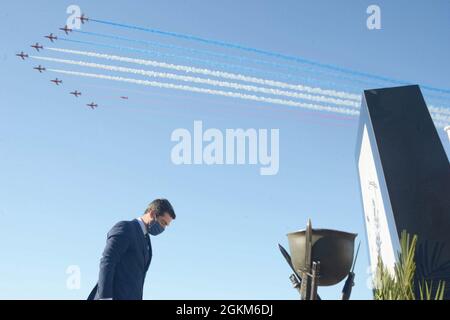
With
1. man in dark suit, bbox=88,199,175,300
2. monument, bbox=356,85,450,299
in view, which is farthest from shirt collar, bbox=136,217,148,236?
monument, bbox=356,85,450,299

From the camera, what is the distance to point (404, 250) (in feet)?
15.3

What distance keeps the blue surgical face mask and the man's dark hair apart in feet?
0.41

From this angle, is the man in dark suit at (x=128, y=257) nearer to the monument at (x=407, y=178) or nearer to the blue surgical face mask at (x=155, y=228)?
the blue surgical face mask at (x=155, y=228)

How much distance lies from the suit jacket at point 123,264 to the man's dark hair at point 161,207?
1.08 ft

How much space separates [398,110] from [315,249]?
6538mm

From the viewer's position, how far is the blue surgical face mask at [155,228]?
16.1 feet

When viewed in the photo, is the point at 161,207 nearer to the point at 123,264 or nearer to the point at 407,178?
the point at 123,264

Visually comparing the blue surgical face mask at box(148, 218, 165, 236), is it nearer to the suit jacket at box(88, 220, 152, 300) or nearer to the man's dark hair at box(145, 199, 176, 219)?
the man's dark hair at box(145, 199, 176, 219)

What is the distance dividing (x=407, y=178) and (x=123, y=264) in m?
6.87
